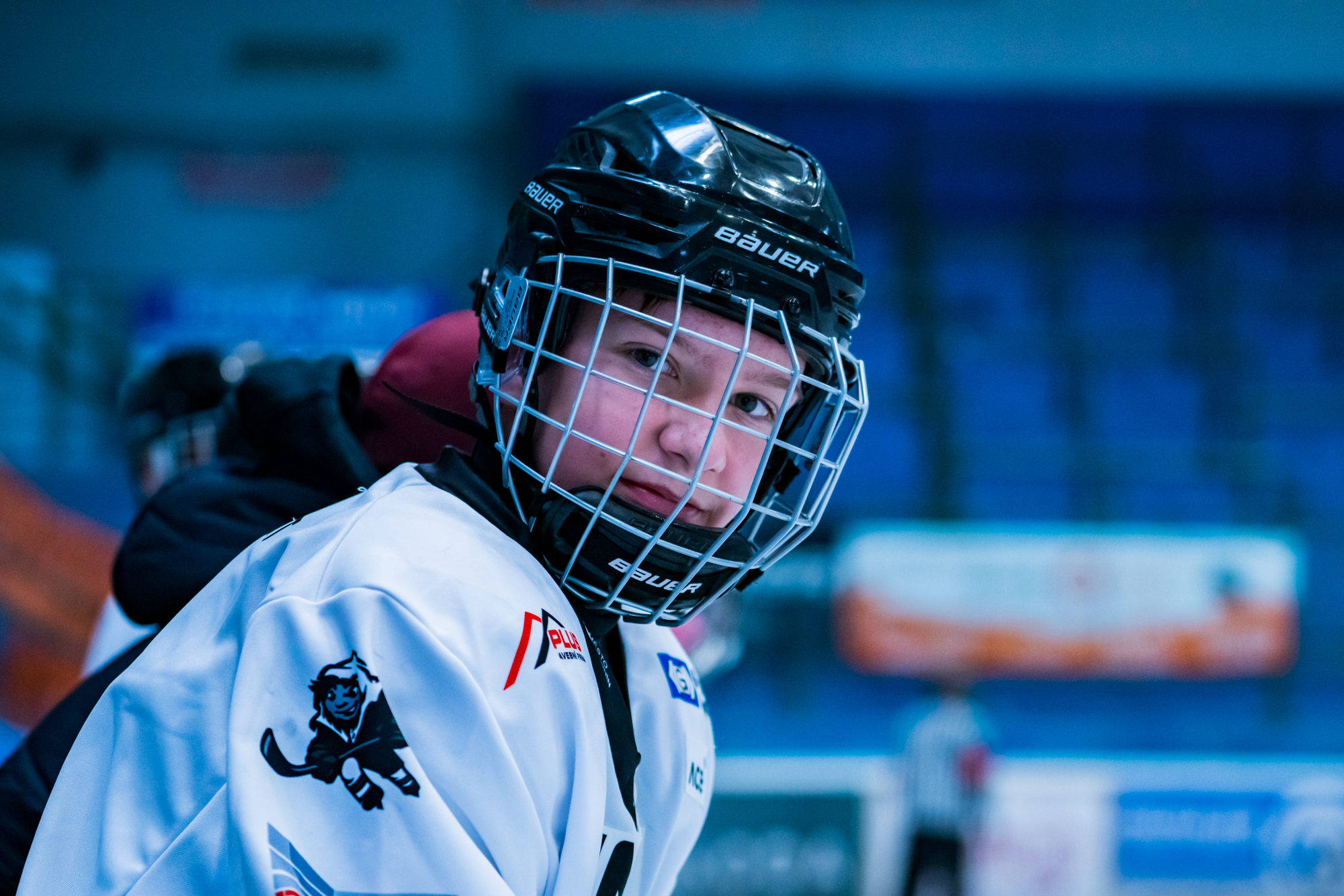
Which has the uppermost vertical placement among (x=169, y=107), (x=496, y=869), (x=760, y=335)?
(x=760, y=335)

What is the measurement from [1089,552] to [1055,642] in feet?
1.76

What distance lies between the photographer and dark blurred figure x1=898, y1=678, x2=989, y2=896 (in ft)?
17.5

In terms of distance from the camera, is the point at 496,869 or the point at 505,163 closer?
the point at 496,869

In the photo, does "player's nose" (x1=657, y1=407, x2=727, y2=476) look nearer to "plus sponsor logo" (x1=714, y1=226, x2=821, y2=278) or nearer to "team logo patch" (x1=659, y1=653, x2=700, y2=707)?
"plus sponsor logo" (x1=714, y1=226, x2=821, y2=278)

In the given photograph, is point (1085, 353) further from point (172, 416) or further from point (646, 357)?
point (646, 357)

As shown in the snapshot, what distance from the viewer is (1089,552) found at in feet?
19.4

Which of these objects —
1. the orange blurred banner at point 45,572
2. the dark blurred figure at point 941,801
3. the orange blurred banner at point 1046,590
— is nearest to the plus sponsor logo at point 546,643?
the dark blurred figure at point 941,801

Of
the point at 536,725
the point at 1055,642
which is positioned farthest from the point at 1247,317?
the point at 536,725

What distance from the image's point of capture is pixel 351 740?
2.37ft

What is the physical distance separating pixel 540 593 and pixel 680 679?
0.32 metres

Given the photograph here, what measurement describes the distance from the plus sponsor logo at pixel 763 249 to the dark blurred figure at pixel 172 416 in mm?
1759

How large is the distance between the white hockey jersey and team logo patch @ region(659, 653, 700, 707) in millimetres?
244

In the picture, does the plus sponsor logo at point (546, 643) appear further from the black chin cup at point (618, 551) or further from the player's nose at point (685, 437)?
the player's nose at point (685, 437)

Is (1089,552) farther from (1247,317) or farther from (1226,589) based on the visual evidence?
(1247,317)
